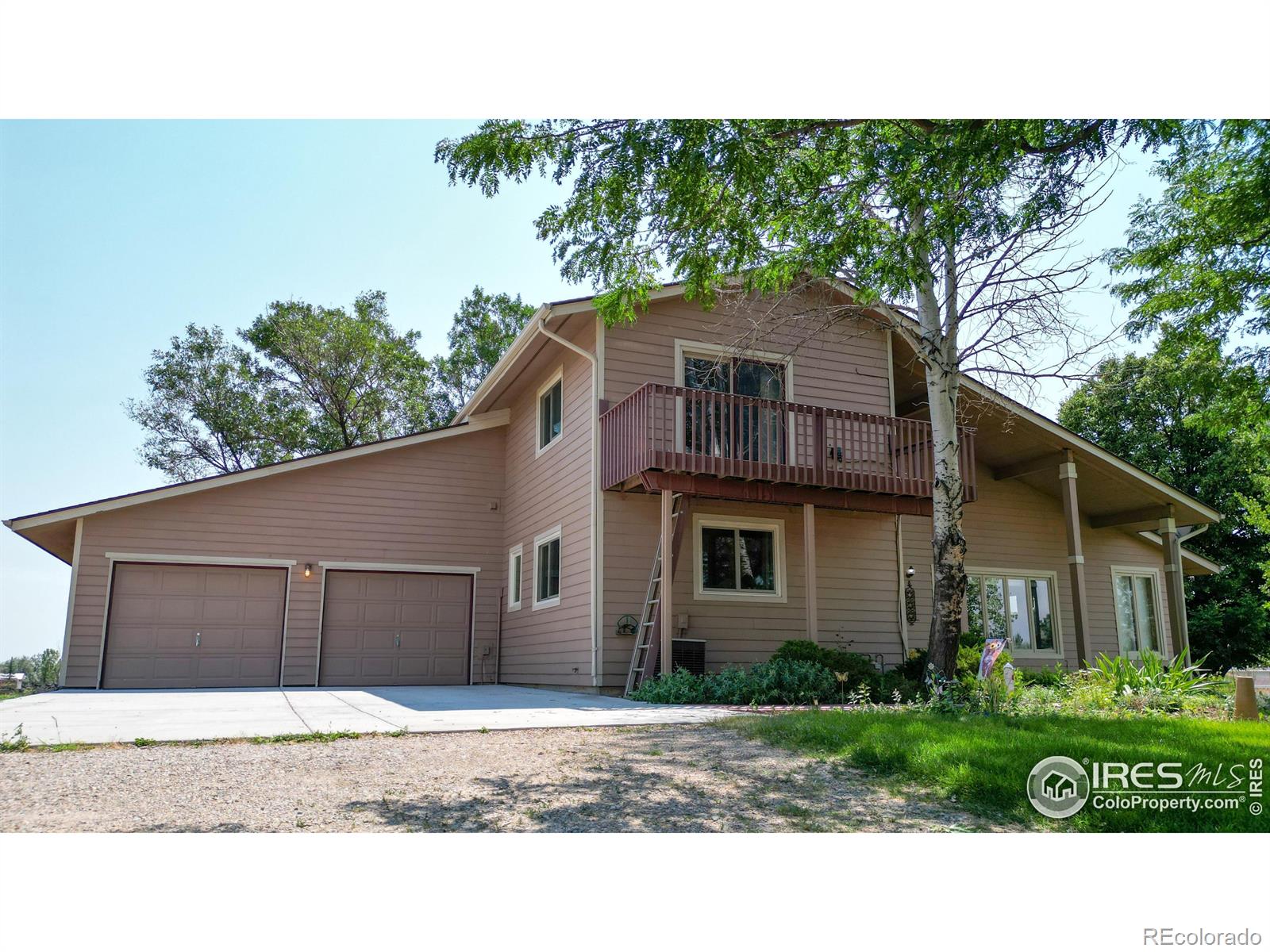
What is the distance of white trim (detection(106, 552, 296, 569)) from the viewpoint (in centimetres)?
1366

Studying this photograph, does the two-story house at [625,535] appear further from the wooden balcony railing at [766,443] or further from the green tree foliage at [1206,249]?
the green tree foliage at [1206,249]

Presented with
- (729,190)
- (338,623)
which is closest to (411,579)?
(338,623)

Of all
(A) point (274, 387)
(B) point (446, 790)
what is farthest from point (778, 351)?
(A) point (274, 387)

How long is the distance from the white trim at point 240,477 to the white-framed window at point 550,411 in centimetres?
191

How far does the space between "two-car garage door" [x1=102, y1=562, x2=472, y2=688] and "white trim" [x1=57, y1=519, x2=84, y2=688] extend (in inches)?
19.5

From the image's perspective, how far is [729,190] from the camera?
7660mm

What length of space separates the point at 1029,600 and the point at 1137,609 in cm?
285

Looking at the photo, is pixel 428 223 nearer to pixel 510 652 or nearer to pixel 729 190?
pixel 729 190

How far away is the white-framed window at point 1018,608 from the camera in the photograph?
50.7ft

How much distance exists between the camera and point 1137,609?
17.2 meters

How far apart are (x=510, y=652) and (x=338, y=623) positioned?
2885 millimetres

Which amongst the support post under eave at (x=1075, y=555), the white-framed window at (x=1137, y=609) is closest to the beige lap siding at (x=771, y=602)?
the support post under eave at (x=1075, y=555)

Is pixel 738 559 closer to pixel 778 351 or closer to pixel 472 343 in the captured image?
pixel 778 351
